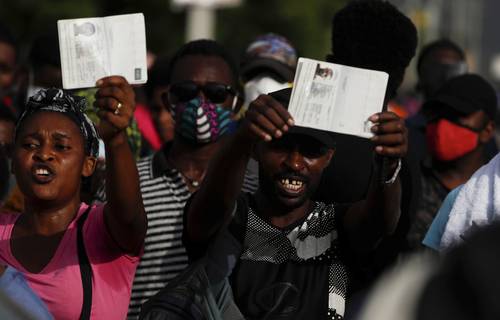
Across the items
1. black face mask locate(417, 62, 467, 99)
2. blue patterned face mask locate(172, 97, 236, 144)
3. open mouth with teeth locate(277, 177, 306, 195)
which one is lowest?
black face mask locate(417, 62, 467, 99)

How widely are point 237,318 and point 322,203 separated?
0.71m

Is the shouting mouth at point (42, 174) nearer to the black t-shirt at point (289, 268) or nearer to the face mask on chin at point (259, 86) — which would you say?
the black t-shirt at point (289, 268)

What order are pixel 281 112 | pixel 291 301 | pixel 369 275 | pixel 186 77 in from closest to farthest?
1. pixel 281 112
2. pixel 291 301
3. pixel 369 275
4. pixel 186 77

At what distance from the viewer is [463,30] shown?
5038 centimetres

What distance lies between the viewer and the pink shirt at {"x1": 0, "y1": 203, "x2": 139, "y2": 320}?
3.97 metres

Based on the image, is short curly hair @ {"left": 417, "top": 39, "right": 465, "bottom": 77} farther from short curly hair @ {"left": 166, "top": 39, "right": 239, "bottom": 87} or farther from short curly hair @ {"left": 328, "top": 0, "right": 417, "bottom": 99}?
short curly hair @ {"left": 328, "top": 0, "right": 417, "bottom": 99}

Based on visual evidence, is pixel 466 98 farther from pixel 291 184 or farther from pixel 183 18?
pixel 183 18

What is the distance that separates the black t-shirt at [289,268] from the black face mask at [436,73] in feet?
14.7

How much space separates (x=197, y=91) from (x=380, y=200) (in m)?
1.88

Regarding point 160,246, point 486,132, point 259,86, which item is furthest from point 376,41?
point 259,86

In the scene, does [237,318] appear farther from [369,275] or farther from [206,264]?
[369,275]

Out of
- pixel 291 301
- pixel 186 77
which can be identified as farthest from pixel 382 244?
pixel 186 77

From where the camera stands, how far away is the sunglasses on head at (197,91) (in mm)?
5551

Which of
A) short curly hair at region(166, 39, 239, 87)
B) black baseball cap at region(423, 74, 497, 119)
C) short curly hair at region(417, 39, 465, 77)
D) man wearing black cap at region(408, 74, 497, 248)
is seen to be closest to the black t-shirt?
short curly hair at region(166, 39, 239, 87)
